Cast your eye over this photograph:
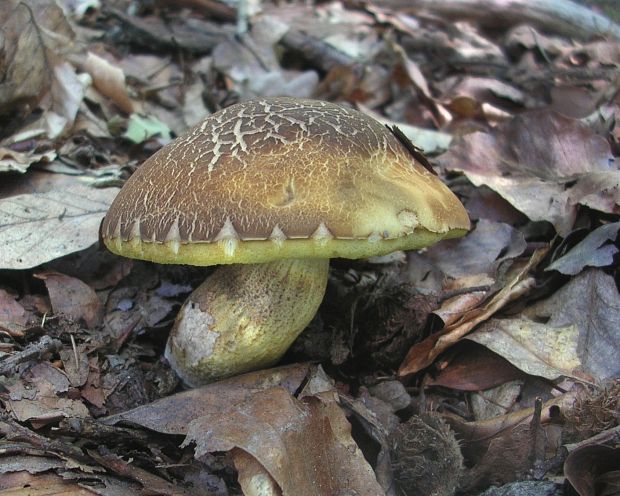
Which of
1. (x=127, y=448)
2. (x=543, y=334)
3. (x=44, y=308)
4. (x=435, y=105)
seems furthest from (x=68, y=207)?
(x=435, y=105)

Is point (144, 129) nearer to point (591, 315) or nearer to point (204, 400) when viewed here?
point (204, 400)

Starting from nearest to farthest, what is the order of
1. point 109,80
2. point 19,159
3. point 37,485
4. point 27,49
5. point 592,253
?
point 37,485, point 592,253, point 19,159, point 27,49, point 109,80

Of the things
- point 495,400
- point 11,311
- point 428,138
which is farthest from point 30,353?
point 428,138

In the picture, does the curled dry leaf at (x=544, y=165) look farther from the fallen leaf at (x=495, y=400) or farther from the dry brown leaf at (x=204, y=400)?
the dry brown leaf at (x=204, y=400)

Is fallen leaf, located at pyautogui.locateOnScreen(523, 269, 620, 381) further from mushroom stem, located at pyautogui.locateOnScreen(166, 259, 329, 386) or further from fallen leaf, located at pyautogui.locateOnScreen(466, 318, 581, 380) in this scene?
mushroom stem, located at pyautogui.locateOnScreen(166, 259, 329, 386)

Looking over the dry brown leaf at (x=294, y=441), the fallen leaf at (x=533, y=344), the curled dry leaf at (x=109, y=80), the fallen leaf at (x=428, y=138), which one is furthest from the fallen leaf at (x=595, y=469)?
the curled dry leaf at (x=109, y=80)

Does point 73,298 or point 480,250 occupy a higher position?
point 480,250

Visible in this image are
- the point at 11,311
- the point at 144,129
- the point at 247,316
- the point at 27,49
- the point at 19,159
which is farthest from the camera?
the point at 144,129
